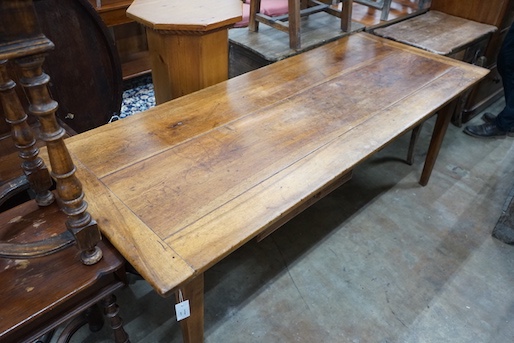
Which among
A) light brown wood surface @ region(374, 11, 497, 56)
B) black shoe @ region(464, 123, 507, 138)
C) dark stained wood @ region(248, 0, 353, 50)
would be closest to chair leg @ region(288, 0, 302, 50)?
dark stained wood @ region(248, 0, 353, 50)

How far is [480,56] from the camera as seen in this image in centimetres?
268

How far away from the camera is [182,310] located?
3.60 feet

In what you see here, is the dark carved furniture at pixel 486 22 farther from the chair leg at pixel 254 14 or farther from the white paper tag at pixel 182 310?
the white paper tag at pixel 182 310

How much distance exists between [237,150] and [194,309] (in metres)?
0.52

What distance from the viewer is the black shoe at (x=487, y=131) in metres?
2.81

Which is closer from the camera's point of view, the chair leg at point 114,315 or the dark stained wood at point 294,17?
the chair leg at point 114,315

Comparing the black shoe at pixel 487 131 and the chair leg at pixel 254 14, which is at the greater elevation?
the chair leg at pixel 254 14

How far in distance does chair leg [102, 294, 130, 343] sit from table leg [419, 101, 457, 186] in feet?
5.75

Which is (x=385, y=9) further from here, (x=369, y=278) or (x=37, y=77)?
(x=37, y=77)

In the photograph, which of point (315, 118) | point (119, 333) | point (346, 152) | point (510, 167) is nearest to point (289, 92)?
point (315, 118)

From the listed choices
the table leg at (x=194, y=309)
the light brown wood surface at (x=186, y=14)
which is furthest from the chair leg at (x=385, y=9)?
the table leg at (x=194, y=309)

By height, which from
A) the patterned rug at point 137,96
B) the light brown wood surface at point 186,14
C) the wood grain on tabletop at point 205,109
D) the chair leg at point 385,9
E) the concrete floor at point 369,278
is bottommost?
the concrete floor at point 369,278

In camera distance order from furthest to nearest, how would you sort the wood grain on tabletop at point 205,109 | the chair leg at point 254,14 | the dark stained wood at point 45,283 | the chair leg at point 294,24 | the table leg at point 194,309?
the chair leg at point 254,14 → the chair leg at point 294,24 → the wood grain on tabletop at point 205,109 → the table leg at point 194,309 → the dark stained wood at point 45,283

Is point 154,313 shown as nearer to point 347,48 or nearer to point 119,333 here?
point 119,333
